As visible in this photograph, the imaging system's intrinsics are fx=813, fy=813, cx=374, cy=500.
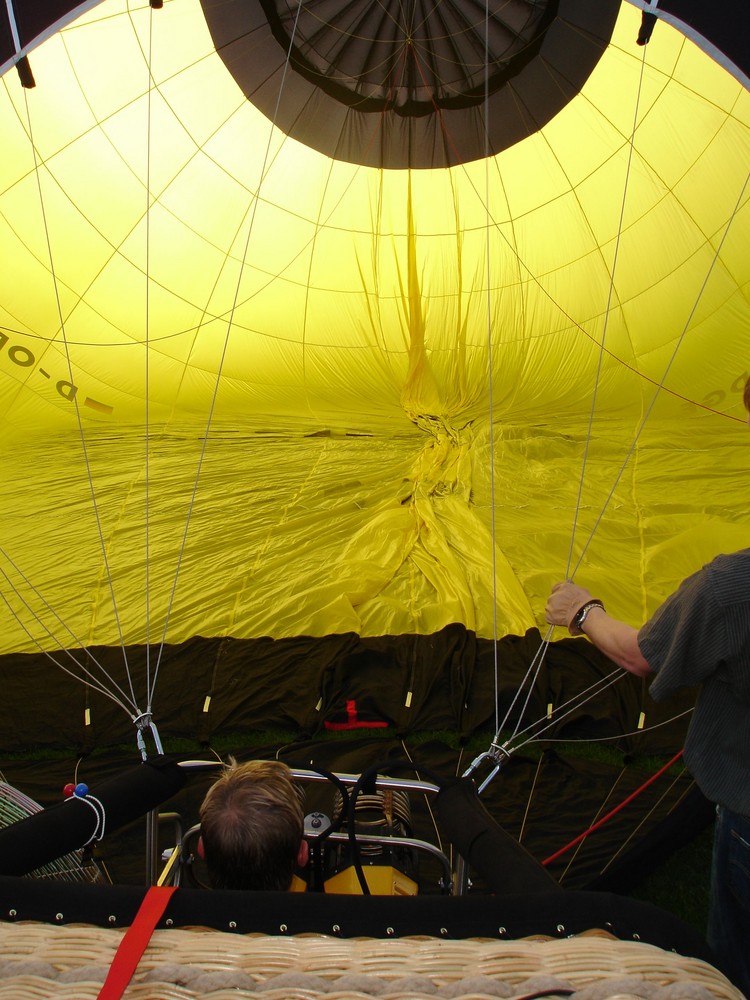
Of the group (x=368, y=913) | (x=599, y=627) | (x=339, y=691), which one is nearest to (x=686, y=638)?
(x=599, y=627)

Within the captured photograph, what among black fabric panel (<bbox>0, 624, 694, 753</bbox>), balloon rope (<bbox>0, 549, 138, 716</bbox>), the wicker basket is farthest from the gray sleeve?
balloon rope (<bbox>0, 549, 138, 716</bbox>)

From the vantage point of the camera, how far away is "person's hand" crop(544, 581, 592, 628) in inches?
55.1

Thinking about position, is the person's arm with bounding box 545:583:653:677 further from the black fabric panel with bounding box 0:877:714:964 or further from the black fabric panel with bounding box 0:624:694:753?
the black fabric panel with bounding box 0:624:694:753

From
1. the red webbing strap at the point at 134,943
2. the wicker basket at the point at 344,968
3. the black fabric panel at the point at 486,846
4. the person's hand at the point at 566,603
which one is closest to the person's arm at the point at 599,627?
the person's hand at the point at 566,603

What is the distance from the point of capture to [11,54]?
94.6 inches

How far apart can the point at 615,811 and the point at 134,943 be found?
63.6 inches

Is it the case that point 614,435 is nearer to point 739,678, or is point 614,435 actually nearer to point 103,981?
point 739,678

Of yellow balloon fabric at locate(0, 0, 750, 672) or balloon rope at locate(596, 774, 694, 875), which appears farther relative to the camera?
yellow balloon fabric at locate(0, 0, 750, 672)

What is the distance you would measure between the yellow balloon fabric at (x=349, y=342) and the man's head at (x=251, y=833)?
1846 millimetres

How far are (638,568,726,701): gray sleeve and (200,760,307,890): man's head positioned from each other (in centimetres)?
51

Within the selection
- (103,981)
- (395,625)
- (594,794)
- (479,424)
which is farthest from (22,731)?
(479,424)

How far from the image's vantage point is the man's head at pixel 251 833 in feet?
3.35

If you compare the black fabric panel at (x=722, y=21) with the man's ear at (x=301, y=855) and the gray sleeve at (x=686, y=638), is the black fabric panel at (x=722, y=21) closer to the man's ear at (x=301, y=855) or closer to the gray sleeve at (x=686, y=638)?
the gray sleeve at (x=686, y=638)

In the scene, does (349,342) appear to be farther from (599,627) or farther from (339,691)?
(599,627)
